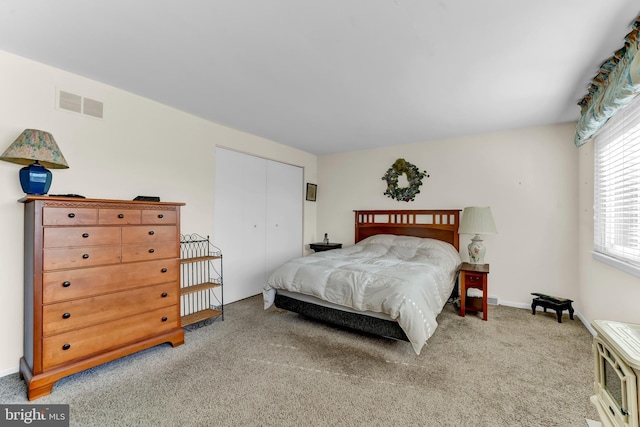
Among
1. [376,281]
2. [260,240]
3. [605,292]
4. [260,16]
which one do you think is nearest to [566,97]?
[605,292]

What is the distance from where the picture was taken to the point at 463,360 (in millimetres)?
2303

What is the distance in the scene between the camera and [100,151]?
254 centimetres

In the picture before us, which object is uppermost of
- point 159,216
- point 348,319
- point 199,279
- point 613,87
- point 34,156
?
point 613,87

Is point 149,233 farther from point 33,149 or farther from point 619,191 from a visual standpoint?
point 619,191

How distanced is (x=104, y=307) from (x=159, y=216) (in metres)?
0.80

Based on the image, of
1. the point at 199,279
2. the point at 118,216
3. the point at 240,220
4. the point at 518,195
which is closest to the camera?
the point at 118,216

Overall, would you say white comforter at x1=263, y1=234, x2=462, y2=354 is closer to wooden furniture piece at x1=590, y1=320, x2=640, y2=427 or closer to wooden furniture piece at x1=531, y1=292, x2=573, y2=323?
wooden furniture piece at x1=531, y1=292, x2=573, y2=323

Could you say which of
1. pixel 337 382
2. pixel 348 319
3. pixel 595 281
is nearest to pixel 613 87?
pixel 595 281

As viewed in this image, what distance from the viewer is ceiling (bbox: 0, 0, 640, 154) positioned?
1.59 meters

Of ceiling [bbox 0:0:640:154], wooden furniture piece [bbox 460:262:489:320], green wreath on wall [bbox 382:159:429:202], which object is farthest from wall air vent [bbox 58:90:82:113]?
wooden furniture piece [bbox 460:262:489:320]

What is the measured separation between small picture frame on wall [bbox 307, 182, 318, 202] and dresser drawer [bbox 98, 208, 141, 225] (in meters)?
3.13

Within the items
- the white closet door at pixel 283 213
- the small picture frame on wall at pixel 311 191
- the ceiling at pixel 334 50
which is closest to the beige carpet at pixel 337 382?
the white closet door at pixel 283 213

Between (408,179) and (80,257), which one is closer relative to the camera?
(80,257)

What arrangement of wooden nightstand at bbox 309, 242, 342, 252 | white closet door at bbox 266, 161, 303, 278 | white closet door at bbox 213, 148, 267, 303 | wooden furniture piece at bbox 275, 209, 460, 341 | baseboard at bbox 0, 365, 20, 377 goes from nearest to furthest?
baseboard at bbox 0, 365, 20, 377 → wooden furniture piece at bbox 275, 209, 460, 341 → white closet door at bbox 213, 148, 267, 303 → white closet door at bbox 266, 161, 303, 278 → wooden nightstand at bbox 309, 242, 342, 252
